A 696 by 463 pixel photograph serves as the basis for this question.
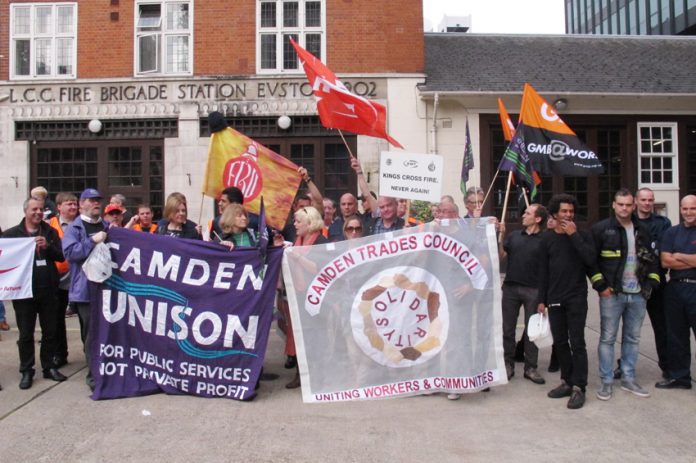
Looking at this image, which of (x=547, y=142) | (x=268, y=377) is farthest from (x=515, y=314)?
(x=268, y=377)

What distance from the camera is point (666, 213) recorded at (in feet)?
50.1

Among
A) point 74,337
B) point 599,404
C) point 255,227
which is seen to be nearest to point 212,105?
point 74,337

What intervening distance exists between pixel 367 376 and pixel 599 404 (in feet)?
6.78

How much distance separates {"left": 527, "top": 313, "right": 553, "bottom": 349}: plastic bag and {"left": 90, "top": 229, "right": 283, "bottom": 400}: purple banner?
2359 mm

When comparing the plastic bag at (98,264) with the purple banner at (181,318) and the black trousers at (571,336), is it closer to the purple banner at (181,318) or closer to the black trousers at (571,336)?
the purple banner at (181,318)

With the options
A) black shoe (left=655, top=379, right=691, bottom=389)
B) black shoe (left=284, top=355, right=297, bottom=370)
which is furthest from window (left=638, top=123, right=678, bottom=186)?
black shoe (left=284, top=355, right=297, bottom=370)

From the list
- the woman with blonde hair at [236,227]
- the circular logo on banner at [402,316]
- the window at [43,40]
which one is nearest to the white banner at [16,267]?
the woman with blonde hair at [236,227]

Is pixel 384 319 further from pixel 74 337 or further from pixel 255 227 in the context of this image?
→ pixel 74 337

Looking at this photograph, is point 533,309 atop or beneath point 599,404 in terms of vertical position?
atop

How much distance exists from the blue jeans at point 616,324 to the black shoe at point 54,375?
5235mm

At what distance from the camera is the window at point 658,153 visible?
1534cm

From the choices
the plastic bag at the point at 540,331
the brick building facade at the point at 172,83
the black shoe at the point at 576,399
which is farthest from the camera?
the brick building facade at the point at 172,83

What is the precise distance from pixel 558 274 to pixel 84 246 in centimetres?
431

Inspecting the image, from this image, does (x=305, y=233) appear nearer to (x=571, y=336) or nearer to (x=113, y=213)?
(x=113, y=213)
